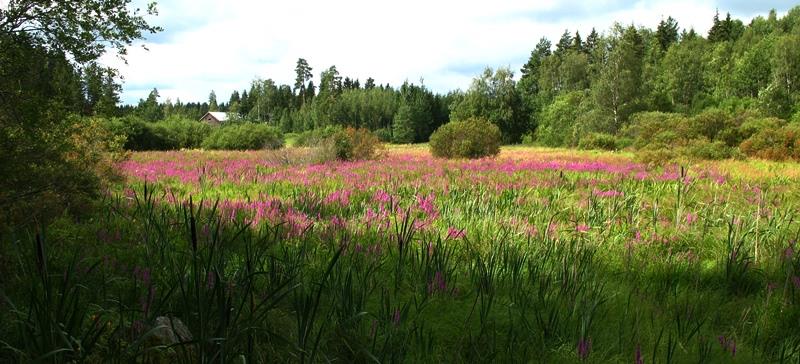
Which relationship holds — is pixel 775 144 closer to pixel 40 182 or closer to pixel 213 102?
pixel 40 182

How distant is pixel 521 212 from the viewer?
280 inches

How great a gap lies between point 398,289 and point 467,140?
68.7 ft

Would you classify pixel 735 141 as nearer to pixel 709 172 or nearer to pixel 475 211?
pixel 709 172

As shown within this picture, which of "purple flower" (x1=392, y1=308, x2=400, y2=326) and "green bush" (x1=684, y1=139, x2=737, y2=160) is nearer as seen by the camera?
"purple flower" (x1=392, y1=308, x2=400, y2=326)

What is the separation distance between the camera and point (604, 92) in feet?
159

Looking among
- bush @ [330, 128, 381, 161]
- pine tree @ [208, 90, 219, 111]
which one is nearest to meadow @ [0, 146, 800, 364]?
bush @ [330, 128, 381, 161]

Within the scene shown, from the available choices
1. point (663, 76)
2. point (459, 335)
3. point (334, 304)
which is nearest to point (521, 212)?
point (459, 335)

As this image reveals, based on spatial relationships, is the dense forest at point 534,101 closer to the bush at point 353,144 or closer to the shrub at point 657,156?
the shrub at point 657,156

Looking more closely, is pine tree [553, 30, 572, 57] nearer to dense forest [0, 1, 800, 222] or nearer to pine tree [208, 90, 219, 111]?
dense forest [0, 1, 800, 222]

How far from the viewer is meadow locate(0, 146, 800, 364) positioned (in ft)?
6.89

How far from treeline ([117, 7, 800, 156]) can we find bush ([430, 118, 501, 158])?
11.1 m

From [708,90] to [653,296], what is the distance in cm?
6985

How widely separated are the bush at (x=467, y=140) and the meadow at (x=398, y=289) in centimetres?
1654

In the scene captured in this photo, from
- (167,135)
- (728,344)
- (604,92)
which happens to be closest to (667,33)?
(604,92)
